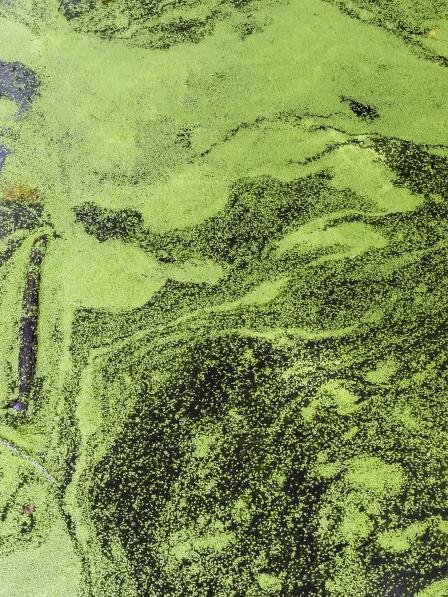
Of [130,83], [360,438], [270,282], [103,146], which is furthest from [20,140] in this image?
[360,438]

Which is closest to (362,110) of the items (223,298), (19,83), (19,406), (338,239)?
(338,239)

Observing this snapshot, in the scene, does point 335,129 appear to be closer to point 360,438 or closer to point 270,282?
point 270,282

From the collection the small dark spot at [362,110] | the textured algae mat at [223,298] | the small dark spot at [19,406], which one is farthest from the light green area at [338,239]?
the small dark spot at [19,406]

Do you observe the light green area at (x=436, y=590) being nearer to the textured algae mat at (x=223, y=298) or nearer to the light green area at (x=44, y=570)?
the textured algae mat at (x=223, y=298)

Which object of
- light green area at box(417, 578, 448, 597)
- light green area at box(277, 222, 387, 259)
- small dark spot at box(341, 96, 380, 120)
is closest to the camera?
light green area at box(417, 578, 448, 597)

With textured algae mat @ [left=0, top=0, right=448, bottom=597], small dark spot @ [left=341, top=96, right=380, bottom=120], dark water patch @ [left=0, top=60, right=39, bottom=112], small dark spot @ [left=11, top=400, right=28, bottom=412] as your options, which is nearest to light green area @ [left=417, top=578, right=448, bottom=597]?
textured algae mat @ [left=0, top=0, right=448, bottom=597]

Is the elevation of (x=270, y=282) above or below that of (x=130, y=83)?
below

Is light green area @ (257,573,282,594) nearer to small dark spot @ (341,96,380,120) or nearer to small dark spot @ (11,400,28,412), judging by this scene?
small dark spot @ (11,400,28,412)

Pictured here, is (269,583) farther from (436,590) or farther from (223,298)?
(223,298)
